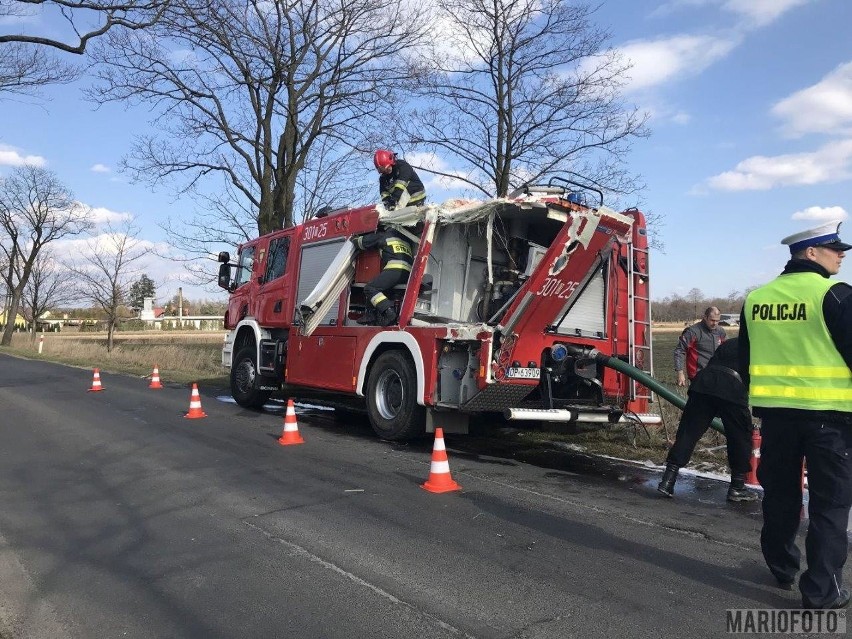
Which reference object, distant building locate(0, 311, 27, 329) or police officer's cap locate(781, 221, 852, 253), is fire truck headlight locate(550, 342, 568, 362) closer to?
police officer's cap locate(781, 221, 852, 253)

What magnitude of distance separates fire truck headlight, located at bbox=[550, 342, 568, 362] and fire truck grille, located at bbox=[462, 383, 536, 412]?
0.39 metres

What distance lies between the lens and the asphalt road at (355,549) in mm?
3395

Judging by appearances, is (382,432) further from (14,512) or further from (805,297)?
(805,297)

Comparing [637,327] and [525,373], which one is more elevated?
[637,327]

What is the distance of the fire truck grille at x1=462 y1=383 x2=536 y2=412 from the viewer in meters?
6.90

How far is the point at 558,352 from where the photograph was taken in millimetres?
7199

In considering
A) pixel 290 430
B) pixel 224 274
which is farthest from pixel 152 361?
pixel 290 430

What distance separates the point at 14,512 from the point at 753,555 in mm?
5482

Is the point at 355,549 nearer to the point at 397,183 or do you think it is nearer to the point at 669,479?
the point at 669,479

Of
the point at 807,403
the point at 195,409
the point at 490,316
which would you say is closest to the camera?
the point at 807,403

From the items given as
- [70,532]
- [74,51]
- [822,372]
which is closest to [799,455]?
[822,372]

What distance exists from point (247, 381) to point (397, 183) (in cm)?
468

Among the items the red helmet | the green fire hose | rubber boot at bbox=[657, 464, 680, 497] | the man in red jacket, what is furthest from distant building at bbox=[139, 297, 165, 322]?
rubber boot at bbox=[657, 464, 680, 497]

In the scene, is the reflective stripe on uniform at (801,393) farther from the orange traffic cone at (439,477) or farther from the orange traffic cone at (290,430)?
the orange traffic cone at (290,430)
